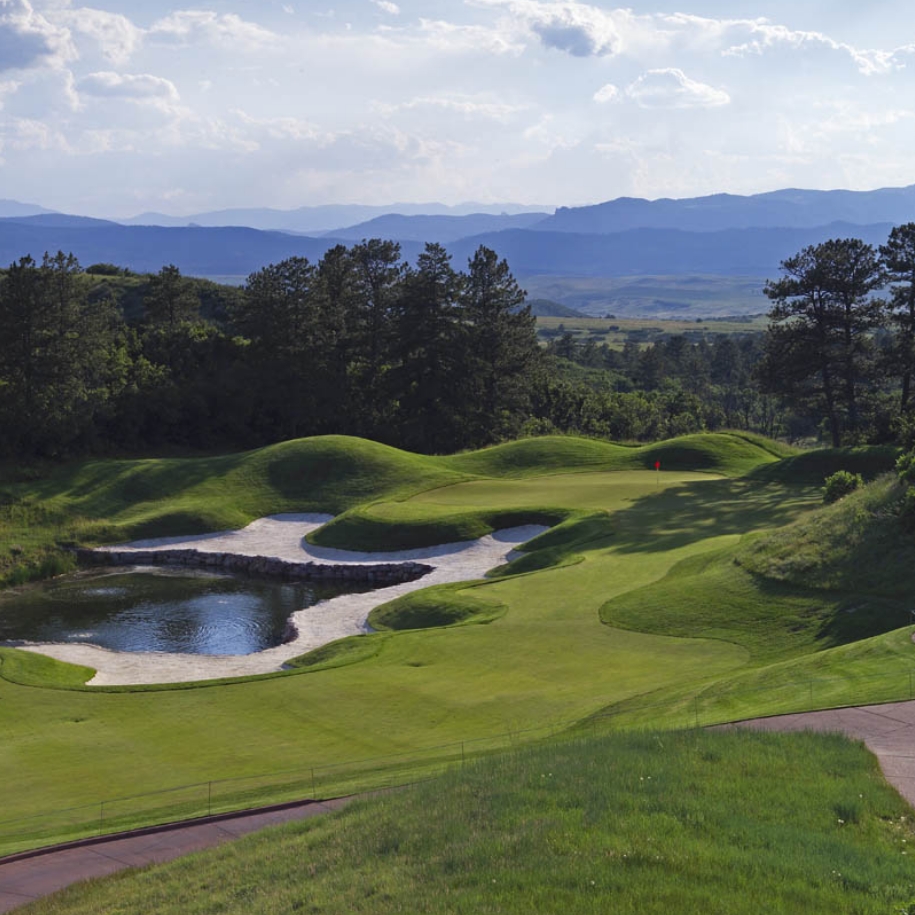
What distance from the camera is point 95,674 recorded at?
31.8 meters

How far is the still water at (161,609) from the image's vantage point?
3744 centimetres

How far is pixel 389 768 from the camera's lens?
63.3 ft

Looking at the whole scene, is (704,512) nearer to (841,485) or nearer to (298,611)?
(841,485)

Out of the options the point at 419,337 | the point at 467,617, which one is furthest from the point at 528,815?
the point at 419,337

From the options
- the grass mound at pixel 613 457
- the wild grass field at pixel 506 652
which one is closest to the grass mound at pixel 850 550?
the wild grass field at pixel 506 652

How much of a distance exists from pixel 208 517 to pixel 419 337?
30.0 metres

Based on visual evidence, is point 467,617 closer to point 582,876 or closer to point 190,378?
point 582,876

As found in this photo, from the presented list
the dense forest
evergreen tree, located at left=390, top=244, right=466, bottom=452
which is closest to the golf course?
the dense forest

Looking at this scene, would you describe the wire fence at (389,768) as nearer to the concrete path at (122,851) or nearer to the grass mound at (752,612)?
the concrete path at (122,851)

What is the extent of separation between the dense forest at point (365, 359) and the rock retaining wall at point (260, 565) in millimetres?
14564

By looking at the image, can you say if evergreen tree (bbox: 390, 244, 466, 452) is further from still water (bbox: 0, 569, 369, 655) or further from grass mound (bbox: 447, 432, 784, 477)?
still water (bbox: 0, 569, 369, 655)

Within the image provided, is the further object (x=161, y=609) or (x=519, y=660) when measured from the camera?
(x=161, y=609)

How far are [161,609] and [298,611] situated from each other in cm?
604

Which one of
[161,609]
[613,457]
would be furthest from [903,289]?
[161,609]
